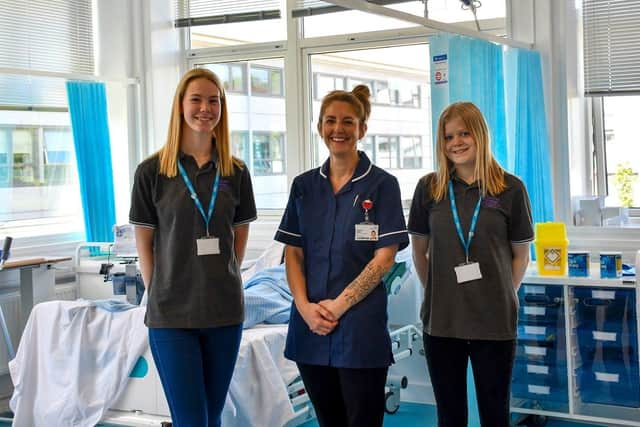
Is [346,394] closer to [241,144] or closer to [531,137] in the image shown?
[531,137]

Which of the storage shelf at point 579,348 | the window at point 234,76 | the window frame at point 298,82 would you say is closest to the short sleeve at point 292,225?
the storage shelf at point 579,348

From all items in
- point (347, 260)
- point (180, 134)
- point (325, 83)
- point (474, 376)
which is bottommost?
point (474, 376)

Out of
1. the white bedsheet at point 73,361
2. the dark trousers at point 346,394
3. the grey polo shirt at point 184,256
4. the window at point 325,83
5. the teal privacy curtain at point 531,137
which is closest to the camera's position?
the dark trousers at point 346,394

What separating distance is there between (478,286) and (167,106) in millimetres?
3902

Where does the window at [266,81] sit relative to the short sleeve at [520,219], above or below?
above

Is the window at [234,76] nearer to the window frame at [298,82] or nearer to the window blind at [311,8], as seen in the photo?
the window frame at [298,82]

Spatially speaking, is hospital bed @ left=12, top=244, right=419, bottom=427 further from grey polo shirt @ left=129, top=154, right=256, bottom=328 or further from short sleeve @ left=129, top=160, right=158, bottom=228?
short sleeve @ left=129, top=160, right=158, bottom=228

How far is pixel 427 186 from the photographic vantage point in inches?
109

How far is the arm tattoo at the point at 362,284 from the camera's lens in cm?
242

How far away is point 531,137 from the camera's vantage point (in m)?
4.25

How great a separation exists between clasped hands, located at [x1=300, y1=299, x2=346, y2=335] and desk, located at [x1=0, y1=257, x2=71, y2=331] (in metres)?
2.80

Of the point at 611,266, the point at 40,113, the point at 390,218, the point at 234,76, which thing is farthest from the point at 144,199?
the point at 234,76

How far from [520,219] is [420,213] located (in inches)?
13.2

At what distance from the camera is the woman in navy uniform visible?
242 cm
